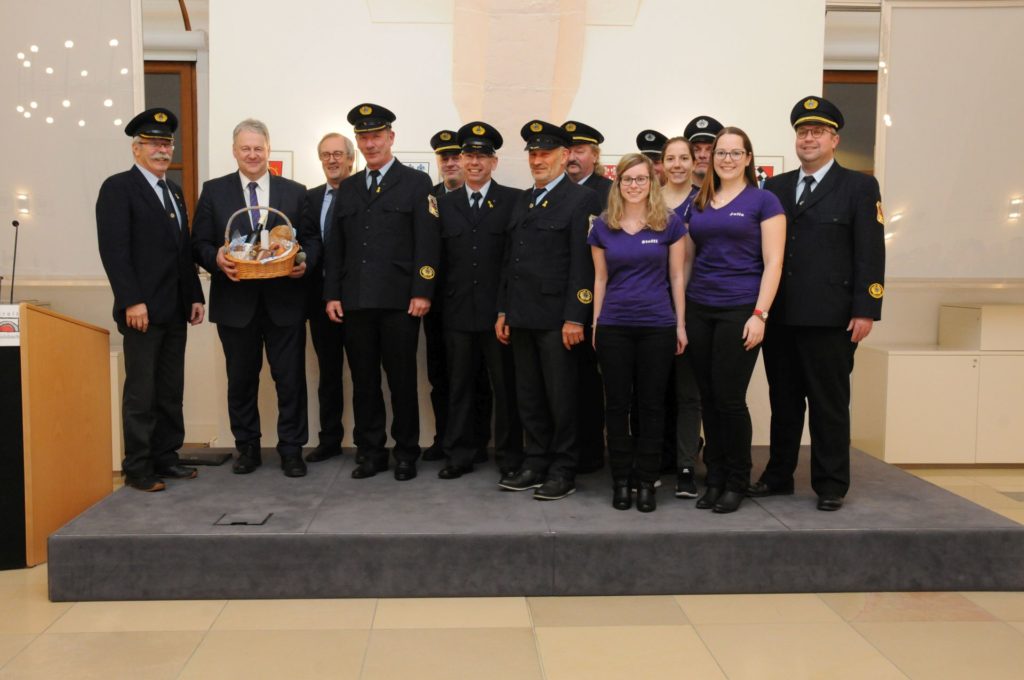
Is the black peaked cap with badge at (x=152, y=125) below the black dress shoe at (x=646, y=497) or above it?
above

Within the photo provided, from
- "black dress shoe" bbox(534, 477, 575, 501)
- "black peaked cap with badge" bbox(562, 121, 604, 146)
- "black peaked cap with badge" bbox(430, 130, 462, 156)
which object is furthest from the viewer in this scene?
"black peaked cap with badge" bbox(430, 130, 462, 156)

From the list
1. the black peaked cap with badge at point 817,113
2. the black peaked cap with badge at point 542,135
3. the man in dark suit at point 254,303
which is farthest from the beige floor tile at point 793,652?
the man in dark suit at point 254,303

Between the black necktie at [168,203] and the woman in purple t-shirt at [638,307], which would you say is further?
the black necktie at [168,203]

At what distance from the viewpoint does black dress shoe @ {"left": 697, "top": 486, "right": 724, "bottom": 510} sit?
3.64 m

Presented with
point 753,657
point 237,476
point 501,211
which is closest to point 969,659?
point 753,657

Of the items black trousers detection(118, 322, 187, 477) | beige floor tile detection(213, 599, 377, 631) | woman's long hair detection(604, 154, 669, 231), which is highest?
woman's long hair detection(604, 154, 669, 231)

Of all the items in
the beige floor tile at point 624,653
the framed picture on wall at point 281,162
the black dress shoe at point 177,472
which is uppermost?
the framed picture on wall at point 281,162

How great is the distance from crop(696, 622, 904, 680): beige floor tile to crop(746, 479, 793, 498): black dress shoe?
35.2 inches

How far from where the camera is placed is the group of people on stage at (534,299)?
354 centimetres

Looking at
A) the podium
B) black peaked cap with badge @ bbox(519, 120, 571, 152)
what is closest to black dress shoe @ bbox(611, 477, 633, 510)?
black peaked cap with badge @ bbox(519, 120, 571, 152)

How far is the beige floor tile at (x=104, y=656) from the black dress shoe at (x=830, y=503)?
8.14ft

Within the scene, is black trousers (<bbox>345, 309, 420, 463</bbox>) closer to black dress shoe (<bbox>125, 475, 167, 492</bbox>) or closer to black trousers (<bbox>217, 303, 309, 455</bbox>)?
black trousers (<bbox>217, 303, 309, 455</bbox>)

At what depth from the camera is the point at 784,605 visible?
319cm

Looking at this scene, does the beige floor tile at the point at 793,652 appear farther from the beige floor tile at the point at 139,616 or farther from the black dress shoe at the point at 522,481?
the beige floor tile at the point at 139,616
